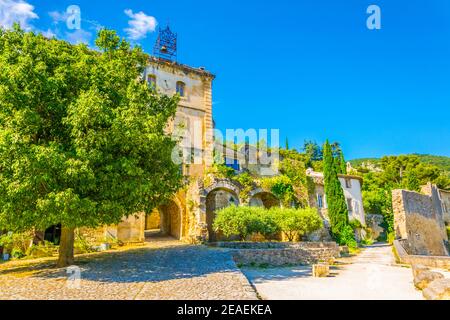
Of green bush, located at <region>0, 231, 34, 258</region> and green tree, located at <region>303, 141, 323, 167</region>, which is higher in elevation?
green tree, located at <region>303, 141, 323, 167</region>

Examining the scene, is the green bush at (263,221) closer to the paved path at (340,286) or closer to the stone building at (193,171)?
the stone building at (193,171)

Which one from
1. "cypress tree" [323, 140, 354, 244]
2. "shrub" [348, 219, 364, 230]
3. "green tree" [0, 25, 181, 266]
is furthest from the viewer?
"shrub" [348, 219, 364, 230]

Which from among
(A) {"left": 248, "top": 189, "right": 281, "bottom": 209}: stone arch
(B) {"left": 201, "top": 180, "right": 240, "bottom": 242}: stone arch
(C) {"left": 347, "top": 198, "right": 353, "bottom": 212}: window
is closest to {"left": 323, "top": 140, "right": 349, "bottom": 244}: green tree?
(A) {"left": 248, "top": 189, "right": 281, "bottom": 209}: stone arch

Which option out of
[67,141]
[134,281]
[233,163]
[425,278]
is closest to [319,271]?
[425,278]

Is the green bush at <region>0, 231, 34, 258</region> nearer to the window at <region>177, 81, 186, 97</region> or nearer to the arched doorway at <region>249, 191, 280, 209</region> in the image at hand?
the arched doorway at <region>249, 191, 280, 209</region>

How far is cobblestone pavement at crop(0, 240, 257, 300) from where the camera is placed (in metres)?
A: 8.47

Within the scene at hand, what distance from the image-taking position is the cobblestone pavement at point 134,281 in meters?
8.47

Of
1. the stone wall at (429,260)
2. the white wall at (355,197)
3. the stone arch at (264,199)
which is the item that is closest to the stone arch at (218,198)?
the stone arch at (264,199)

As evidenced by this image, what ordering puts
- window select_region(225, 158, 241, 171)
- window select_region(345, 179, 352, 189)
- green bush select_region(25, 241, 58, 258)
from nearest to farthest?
green bush select_region(25, 241, 58, 258)
window select_region(225, 158, 241, 171)
window select_region(345, 179, 352, 189)

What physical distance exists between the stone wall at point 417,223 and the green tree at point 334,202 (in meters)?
4.46

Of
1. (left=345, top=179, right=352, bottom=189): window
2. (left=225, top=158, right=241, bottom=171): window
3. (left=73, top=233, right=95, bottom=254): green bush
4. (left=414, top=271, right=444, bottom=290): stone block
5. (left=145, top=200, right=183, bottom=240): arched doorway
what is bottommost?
(left=414, top=271, right=444, bottom=290): stone block

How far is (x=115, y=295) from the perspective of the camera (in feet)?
27.5

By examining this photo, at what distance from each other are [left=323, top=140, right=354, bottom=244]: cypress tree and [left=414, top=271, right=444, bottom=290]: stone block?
19.8 meters
